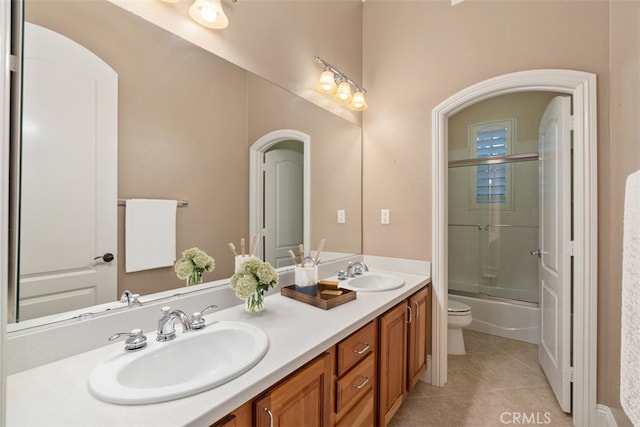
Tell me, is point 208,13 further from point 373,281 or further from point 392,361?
point 392,361

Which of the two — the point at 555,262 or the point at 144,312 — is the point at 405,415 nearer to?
the point at 555,262

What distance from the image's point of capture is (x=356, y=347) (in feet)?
4.18

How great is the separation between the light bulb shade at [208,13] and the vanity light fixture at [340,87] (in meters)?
0.82

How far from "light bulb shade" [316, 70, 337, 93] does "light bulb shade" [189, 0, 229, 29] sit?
80 centimetres

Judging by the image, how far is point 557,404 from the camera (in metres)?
1.92

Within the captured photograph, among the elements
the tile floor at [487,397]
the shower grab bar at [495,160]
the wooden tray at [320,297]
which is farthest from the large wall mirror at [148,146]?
the shower grab bar at [495,160]

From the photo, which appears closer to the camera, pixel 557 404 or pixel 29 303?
pixel 29 303

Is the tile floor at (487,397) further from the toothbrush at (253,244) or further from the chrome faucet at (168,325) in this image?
the chrome faucet at (168,325)

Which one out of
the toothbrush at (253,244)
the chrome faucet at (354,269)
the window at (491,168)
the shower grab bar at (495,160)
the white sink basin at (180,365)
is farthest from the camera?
the window at (491,168)

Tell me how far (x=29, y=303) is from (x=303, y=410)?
900 millimetres

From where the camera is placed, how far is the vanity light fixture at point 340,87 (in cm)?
204

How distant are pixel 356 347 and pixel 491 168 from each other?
3.00 meters

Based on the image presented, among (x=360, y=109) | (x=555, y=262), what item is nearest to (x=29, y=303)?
(x=360, y=109)

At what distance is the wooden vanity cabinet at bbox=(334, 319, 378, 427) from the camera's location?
1170mm
